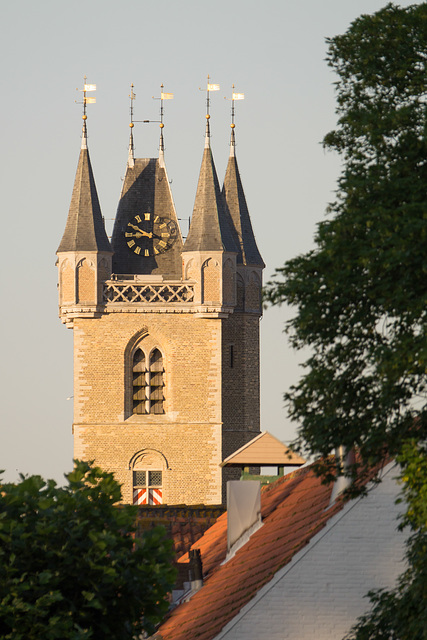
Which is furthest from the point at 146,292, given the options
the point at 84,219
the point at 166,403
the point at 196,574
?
the point at 196,574

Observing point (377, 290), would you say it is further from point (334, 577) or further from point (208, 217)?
point (208, 217)

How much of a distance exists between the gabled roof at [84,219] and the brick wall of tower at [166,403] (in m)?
3.21

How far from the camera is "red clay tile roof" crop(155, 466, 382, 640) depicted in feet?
67.6

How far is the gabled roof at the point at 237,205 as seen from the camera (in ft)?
252

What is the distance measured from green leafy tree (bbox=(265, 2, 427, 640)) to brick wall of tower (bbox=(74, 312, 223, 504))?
53.1 m

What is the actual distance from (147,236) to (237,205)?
17.0ft

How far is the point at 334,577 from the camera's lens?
20.0 m

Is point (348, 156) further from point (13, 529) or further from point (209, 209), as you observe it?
point (209, 209)

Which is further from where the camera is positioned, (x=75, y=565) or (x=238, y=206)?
(x=238, y=206)

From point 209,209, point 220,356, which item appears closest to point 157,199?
point 209,209

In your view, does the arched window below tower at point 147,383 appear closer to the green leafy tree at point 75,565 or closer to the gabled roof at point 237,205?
the gabled roof at point 237,205

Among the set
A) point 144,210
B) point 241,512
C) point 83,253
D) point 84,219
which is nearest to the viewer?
point 241,512

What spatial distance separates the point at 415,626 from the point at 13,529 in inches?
169

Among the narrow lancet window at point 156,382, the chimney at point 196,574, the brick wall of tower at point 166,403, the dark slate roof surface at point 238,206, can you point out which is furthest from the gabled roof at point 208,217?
the chimney at point 196,574
